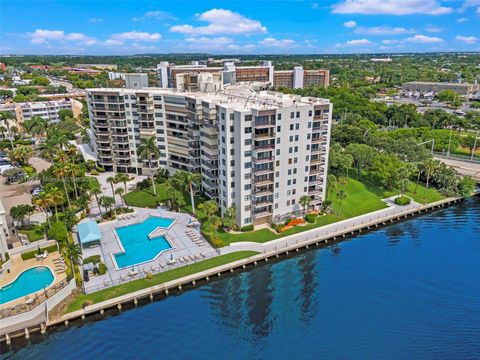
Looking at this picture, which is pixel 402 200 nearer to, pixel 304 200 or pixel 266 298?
pixel 304 200

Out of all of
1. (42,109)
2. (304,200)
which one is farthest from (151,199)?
(42,109)

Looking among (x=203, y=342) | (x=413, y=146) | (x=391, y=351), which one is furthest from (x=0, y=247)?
(x=413, y=146)

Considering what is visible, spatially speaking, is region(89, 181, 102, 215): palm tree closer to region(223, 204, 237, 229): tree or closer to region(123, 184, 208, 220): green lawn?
region(123, 184, 208, 220): green lawn

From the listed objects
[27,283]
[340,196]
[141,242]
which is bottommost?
[27,283]

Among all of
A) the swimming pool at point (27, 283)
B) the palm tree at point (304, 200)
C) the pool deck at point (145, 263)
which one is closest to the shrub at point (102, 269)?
the pool deck at point (145, 263)

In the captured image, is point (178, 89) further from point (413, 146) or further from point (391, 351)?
point (391, 351)
